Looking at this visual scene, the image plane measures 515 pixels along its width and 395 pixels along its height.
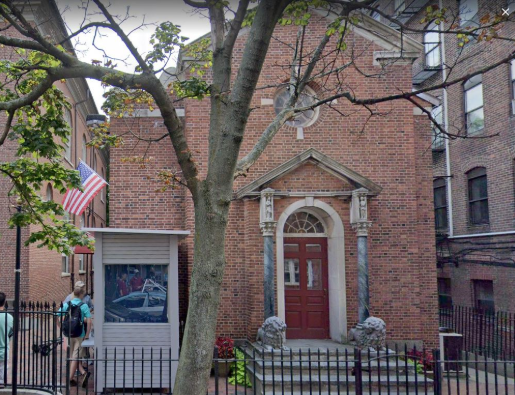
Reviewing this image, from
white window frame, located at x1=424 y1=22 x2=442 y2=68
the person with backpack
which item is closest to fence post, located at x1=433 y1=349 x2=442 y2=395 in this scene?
the person with backpack

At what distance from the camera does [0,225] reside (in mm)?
16641

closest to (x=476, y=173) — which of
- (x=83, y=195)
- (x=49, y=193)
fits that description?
(x=83, y=195)

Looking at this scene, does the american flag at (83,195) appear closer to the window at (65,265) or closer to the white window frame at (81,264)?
the window at (65,265)

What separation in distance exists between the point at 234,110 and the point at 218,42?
114 cm

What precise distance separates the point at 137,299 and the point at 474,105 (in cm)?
1398

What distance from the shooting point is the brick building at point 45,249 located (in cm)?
1631

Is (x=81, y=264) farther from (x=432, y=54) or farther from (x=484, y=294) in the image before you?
(x=432, y=54)

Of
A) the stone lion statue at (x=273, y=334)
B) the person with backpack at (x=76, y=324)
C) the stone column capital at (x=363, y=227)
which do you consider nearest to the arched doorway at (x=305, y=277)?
the stone column capital at (x=363, y=227)

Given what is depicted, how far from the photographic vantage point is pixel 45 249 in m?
18.3

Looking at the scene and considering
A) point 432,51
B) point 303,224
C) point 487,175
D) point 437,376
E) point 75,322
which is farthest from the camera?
point 432,51

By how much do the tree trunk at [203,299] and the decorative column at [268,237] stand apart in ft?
20.7

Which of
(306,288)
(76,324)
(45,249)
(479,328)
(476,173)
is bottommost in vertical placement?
(479,328)

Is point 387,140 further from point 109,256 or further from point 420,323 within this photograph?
point 109,256

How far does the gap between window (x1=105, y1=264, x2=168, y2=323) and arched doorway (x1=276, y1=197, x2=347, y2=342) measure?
10.4 ft
